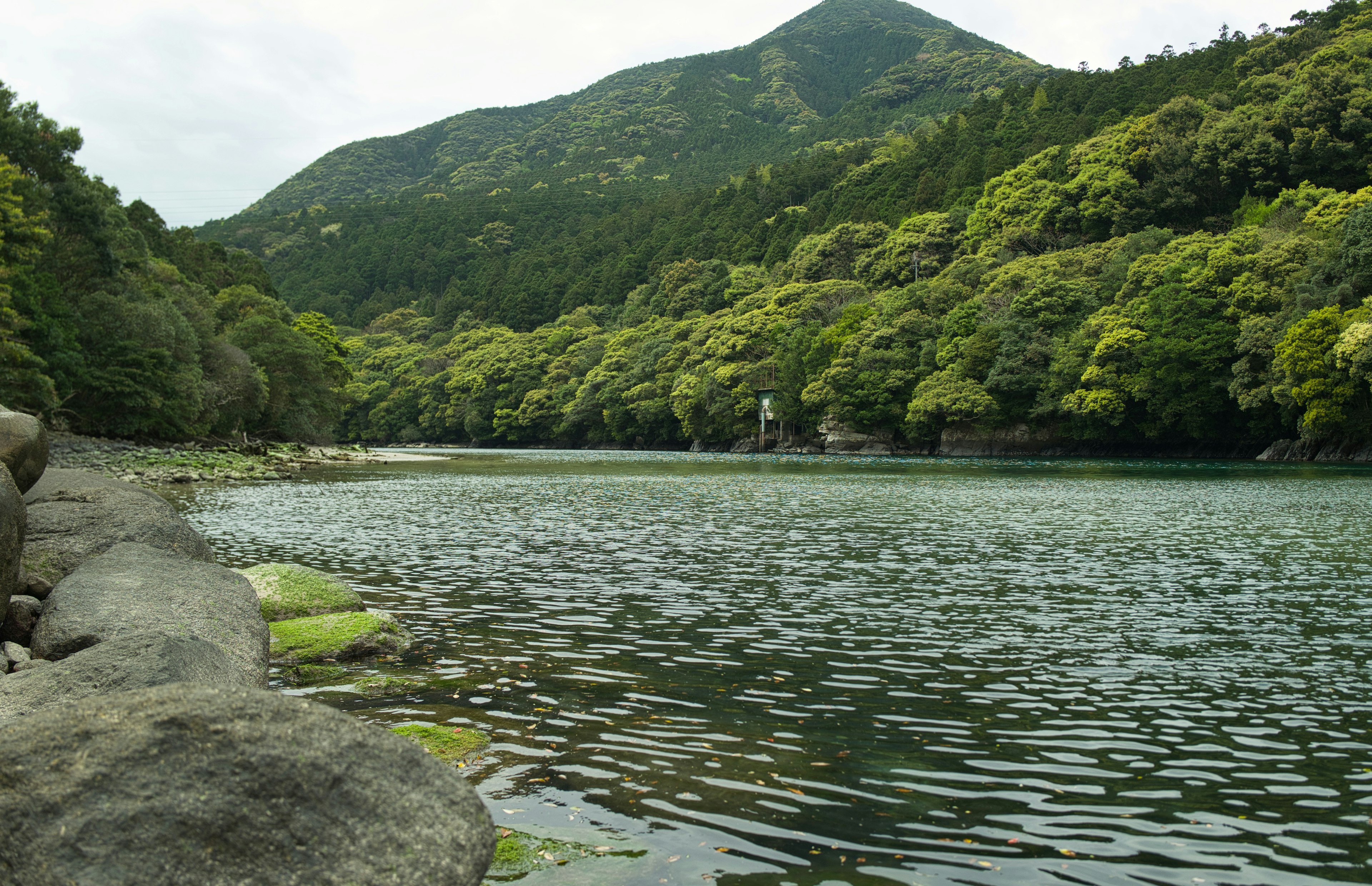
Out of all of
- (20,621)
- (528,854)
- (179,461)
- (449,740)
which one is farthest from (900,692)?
(179,461)

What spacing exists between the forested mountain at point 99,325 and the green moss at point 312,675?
125 feet

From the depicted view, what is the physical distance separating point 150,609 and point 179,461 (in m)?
48.0

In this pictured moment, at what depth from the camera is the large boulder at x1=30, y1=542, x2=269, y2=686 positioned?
9685 mm

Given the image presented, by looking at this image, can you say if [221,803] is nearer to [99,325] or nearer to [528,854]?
[528,854]

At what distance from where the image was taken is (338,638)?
40.7 feet

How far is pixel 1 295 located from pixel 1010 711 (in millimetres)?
45768

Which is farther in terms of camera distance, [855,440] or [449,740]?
[855,440]

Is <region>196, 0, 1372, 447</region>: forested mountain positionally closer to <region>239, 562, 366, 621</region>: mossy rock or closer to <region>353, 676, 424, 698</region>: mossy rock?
<region>239, 562, 366, 621</region>: mossy rock

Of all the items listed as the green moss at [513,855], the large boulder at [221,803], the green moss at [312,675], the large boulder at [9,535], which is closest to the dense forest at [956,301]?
the large boulder at [9,535]

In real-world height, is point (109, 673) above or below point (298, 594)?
above

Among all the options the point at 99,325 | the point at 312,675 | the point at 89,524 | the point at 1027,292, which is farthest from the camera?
the point at 1027,292

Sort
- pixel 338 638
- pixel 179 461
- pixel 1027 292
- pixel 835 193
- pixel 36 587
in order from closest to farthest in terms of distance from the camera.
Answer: pixel 36 587 < pixel 338 638 < pixel 179 461 < pixel 1027 292 < pixel 835 193

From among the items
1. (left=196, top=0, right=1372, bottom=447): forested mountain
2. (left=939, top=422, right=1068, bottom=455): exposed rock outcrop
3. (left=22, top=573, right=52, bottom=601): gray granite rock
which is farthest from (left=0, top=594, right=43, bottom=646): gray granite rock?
(left=939, top=422, right=1068, bottom=455): exposed rock outcrop

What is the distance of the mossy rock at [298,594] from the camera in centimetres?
1402
